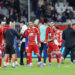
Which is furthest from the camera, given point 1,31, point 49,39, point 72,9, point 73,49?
point 72,9

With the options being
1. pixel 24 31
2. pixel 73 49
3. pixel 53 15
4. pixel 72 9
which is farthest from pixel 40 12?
pixel 24 31

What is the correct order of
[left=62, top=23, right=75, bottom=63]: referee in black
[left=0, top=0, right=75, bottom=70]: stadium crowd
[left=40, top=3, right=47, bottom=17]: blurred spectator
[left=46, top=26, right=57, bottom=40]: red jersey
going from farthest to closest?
[left=40, top=3, right=47, bottom=17]: blurred spectator
[left=62, top=23, right=75, bottom=63]: referee in black
[left=46, top=26, right=57, bottom=40]: red jersey
[left=0, top=0, right=75, bottom=70]: stadium crowd

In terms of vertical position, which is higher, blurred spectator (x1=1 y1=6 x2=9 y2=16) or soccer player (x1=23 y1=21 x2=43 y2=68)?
blurred spectator (x1=1 y1=6 x2=9 y2=16)

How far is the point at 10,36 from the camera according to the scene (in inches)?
631

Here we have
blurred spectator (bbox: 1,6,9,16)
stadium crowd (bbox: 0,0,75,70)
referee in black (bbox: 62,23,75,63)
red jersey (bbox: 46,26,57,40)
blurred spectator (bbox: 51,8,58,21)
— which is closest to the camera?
stadium crowd (bbox: 0,0,75,70)

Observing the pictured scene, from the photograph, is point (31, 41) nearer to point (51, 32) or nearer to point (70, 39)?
point (51, 32)

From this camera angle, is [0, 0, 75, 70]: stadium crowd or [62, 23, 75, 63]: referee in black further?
[62, 23, 75, 63]: referee in black

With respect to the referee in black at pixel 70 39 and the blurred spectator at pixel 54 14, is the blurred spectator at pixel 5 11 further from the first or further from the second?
the referee in black at pixel 70 39

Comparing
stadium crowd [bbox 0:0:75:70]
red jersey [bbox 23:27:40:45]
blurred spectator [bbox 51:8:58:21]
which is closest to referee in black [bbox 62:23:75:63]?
stadium crowd [bbox 0:0:75:70]

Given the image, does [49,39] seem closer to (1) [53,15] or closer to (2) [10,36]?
(2) [10,36]

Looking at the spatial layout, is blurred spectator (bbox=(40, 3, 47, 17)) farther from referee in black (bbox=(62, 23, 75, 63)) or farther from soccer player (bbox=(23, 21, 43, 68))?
soccer player (bbox=(23, 21, 43, 68))

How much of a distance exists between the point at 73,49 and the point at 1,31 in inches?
200

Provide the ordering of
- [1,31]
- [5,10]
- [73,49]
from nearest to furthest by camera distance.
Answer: [1,31], [73,49], [5,10]

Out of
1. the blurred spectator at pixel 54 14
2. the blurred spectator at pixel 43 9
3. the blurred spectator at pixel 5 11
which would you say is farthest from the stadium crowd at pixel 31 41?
the blurred spectator at pixel 54 14
